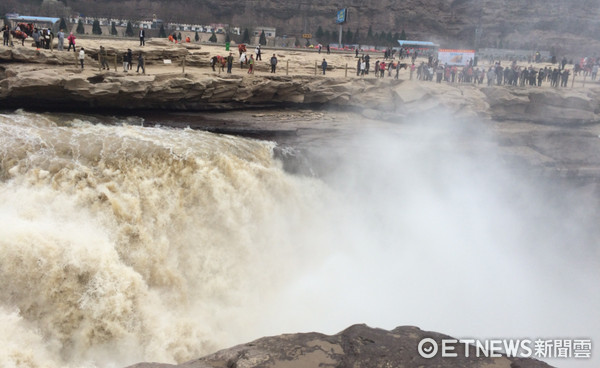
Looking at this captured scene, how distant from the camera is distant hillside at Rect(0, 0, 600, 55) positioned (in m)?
31.6

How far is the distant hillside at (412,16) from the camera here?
31594 millimetres

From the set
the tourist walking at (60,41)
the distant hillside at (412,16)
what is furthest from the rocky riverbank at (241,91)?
the distant hillside at (412,16)

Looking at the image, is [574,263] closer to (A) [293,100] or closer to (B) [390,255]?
(B) [390,255]

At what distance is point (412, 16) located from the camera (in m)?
39.9

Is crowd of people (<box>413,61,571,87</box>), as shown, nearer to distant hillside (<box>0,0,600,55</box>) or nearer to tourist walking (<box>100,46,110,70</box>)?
tourist walking (<box>100,46,110,70</box>)

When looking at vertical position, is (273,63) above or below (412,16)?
below

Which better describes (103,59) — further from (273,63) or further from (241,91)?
(273,63)

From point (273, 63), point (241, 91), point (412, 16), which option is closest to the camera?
point (241, 91)

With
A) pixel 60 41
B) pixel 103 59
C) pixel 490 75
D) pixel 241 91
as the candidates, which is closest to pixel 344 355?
pixel 241 91

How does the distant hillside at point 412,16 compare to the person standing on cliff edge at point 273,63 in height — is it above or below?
above

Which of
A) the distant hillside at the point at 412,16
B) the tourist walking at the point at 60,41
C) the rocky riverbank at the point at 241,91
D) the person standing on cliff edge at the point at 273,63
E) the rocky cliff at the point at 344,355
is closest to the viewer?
the rocky cliff at the point at 344,355

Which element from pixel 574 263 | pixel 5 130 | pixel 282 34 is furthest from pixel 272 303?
pixel 282 34

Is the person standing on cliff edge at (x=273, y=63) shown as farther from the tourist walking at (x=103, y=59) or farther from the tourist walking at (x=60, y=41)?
the tourist walking at (x=60, y=41)

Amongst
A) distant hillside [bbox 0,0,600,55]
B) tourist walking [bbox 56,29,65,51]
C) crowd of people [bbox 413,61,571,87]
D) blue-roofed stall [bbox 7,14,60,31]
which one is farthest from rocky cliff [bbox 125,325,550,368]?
distant hillside [bbox 0,0,600,55]
